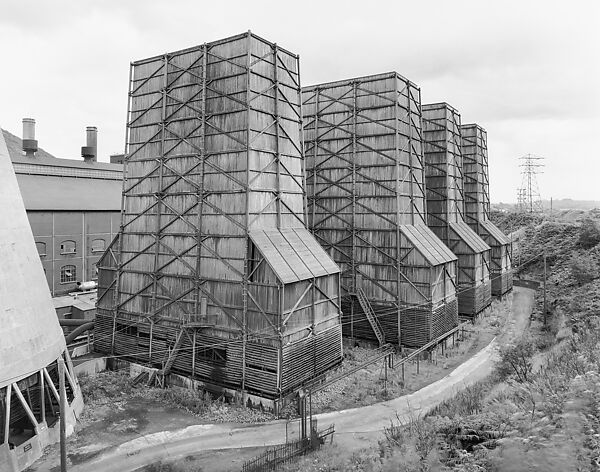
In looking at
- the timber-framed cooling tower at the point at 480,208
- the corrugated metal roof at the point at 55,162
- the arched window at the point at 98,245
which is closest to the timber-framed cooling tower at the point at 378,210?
the timber-framed cooling tower at the point at 480,208

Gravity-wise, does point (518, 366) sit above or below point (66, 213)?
below

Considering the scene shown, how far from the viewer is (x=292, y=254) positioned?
2370 centimetres

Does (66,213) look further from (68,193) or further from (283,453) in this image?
(283,453)

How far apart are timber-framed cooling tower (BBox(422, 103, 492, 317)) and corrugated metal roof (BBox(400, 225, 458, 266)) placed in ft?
23.1

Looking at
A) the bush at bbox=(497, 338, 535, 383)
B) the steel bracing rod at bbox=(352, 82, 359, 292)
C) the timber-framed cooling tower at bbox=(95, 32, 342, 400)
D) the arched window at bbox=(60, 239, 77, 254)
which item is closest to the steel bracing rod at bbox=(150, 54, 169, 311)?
the timber-framed cooling tower at bbox=(95, 32, 342, 400)

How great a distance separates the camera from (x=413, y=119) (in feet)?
112

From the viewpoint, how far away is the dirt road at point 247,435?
17.5 metres

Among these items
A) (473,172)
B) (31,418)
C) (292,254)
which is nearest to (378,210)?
(292,254)

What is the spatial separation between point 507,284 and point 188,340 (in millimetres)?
37967

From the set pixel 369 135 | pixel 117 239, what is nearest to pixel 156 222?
pixel 117 239

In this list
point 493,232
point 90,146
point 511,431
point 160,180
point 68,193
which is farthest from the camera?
point 90,146

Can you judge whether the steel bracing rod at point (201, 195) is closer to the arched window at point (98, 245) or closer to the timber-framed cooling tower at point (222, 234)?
the timber-framed cooling tower at point (222, 234)

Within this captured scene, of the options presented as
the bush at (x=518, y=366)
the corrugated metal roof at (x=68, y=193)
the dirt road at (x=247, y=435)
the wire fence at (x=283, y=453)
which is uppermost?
the corrugated metal roof at (x=68, y=193)

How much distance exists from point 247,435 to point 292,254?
29.9 feet
